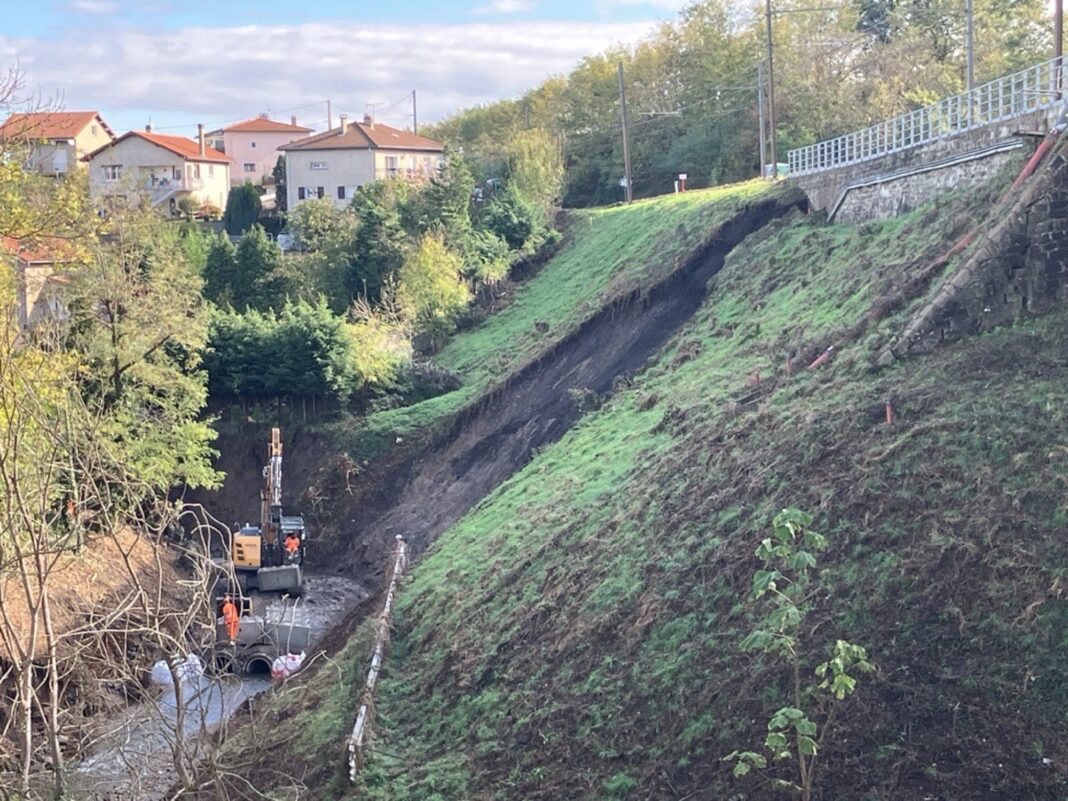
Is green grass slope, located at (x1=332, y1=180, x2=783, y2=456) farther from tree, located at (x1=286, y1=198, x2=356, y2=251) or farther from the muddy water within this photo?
tree, located at (x1=286, y1=198, x2=356, y2=251)

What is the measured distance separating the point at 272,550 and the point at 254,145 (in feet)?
221

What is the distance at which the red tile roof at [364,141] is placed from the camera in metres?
71.2

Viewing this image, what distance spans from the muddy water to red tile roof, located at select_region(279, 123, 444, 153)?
144ft

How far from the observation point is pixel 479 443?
34062mm

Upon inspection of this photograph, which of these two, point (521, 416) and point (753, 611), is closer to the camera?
point (753, 611)

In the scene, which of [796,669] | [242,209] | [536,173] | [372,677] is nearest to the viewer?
[796,669]

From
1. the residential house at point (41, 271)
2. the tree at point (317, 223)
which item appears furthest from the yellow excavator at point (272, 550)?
the tree at point (317, 223)

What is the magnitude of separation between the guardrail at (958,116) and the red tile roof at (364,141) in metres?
37.0

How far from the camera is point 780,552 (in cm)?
1186

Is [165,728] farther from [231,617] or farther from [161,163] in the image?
[161,163]

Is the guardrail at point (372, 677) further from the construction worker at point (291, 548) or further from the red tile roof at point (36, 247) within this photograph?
the red tile roof at point (36, 247)

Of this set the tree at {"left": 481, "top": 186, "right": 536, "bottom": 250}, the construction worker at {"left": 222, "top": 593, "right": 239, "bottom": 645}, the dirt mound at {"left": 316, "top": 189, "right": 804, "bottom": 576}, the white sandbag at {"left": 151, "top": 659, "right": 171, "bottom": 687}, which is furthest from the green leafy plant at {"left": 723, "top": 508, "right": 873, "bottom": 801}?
the tree at {"left": 481, "top": 186, "right": 536, "bottom": 250}

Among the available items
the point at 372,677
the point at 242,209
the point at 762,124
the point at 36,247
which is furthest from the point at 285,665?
the point at 242,209

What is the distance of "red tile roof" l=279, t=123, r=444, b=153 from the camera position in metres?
71.2
